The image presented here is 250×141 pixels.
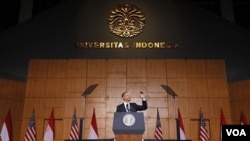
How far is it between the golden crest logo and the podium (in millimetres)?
5126

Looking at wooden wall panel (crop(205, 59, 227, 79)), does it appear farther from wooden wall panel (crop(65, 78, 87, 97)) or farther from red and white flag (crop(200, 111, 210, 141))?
wooden wall panel (crop(65, 78, 87, 97))

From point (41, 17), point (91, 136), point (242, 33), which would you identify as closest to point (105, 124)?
point (91, 136)

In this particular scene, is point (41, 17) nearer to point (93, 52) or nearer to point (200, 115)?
point (93, 52)

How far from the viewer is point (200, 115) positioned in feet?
25.8

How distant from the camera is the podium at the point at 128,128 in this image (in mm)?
4375

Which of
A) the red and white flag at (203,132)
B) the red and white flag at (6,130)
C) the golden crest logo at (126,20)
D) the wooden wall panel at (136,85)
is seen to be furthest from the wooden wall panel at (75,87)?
the red and white flag at (203,132)

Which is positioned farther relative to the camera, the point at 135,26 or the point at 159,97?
the point at 135,26

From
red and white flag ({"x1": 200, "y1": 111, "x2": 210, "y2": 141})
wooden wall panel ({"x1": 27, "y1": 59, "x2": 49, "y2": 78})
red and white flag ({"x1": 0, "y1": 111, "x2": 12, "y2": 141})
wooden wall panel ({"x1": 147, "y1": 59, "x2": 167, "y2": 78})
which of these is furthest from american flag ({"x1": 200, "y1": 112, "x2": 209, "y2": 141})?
red and white flag ({"x1": 0, "y1": 111, "x2": 12, "y2": 141})

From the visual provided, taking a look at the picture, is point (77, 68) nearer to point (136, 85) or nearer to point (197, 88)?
point (136, 85)

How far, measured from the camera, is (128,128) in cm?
438

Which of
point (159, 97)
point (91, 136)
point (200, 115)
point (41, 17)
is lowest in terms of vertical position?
point (91, 136)

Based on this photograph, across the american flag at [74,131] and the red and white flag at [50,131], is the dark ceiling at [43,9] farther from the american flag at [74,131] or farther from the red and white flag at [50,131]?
the american flag at [74,131]

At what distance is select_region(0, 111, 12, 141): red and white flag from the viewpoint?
24.0ft

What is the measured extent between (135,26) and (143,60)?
1298 millimetres
